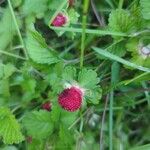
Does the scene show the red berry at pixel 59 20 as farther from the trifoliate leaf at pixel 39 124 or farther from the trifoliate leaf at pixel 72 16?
the trifoliate leaf at pixel 39 124

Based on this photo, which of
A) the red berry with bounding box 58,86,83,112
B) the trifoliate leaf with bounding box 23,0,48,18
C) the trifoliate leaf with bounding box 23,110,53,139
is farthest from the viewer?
the trifoliate leaf with bounding box 23,0,48,18

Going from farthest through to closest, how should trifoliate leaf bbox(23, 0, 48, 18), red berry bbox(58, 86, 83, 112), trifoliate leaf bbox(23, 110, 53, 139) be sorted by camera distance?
1. trifoliate leaf bbox(23, 0, 48, 18)
2. trifoliate leaf bbox(23, 110, 53, 139)
3. red berry bbox(58, 86, 83, 112)

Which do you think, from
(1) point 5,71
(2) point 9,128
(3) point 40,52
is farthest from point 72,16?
(2) point 9,128

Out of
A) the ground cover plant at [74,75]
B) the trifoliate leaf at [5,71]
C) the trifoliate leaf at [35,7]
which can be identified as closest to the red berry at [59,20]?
the ground cover plant at [74,75]

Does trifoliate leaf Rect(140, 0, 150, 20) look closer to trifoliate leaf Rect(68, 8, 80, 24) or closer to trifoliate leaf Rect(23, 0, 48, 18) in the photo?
trifoliate leaf Rect(68, 8, 80, 24)

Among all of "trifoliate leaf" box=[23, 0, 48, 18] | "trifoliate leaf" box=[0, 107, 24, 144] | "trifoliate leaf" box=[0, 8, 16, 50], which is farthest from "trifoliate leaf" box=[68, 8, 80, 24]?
"trifoliate leaf" box=[0, 107, 24, 144]

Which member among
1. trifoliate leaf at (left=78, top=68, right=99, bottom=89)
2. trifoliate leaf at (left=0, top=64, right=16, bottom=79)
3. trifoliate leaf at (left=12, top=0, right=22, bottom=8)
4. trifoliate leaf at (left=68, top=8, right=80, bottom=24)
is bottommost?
trifoliate leaf at (left=0, top=64, right=16, bottom=79)

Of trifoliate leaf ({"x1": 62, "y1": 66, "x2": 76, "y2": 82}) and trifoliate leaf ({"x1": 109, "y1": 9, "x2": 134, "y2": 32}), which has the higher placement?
trifoliate leaf ({"x1": 109, "y1": 9, "x2": 134, "y2": 32})
